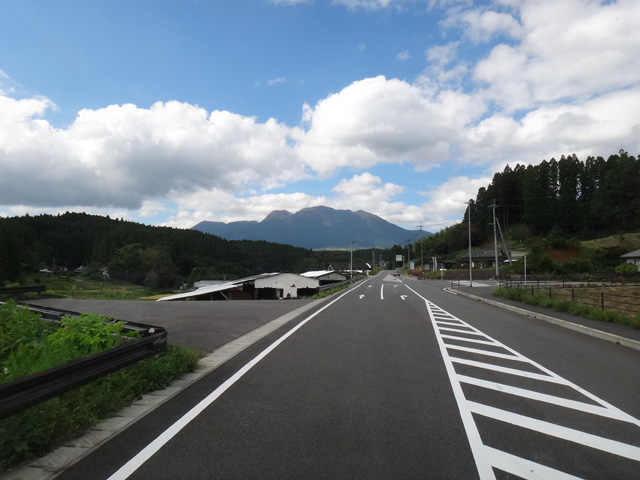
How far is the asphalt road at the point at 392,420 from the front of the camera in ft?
12.1

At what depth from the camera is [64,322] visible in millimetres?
7496

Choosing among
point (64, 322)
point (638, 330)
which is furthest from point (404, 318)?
point (64, 322)

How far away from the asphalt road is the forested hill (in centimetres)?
6798

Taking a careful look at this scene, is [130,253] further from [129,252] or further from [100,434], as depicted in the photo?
[100,434]

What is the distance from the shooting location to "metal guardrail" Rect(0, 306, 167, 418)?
3.79 meters

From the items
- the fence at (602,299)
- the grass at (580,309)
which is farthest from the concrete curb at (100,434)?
the fence at (602,299)

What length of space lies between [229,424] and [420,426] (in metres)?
2.10

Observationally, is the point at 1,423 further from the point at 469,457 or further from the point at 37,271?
the point at 37,271

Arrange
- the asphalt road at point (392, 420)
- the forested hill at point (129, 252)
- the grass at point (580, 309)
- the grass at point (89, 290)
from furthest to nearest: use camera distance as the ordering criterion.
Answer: the forested hill at point (129, 252) → the grass at point (89, 290) → the grass at point (580, 309) → the asphalt road at point (392, 420)

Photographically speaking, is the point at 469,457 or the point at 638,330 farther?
the point at 638,330

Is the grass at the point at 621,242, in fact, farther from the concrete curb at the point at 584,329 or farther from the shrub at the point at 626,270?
the concrete curb at the point at 584,329

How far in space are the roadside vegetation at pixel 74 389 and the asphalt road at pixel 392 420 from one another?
54 cm

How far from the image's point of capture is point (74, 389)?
494cm

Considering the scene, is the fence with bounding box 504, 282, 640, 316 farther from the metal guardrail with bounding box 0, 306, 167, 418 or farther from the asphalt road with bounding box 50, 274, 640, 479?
the metal guardrail with bounding box 0, 306, 167, 418
